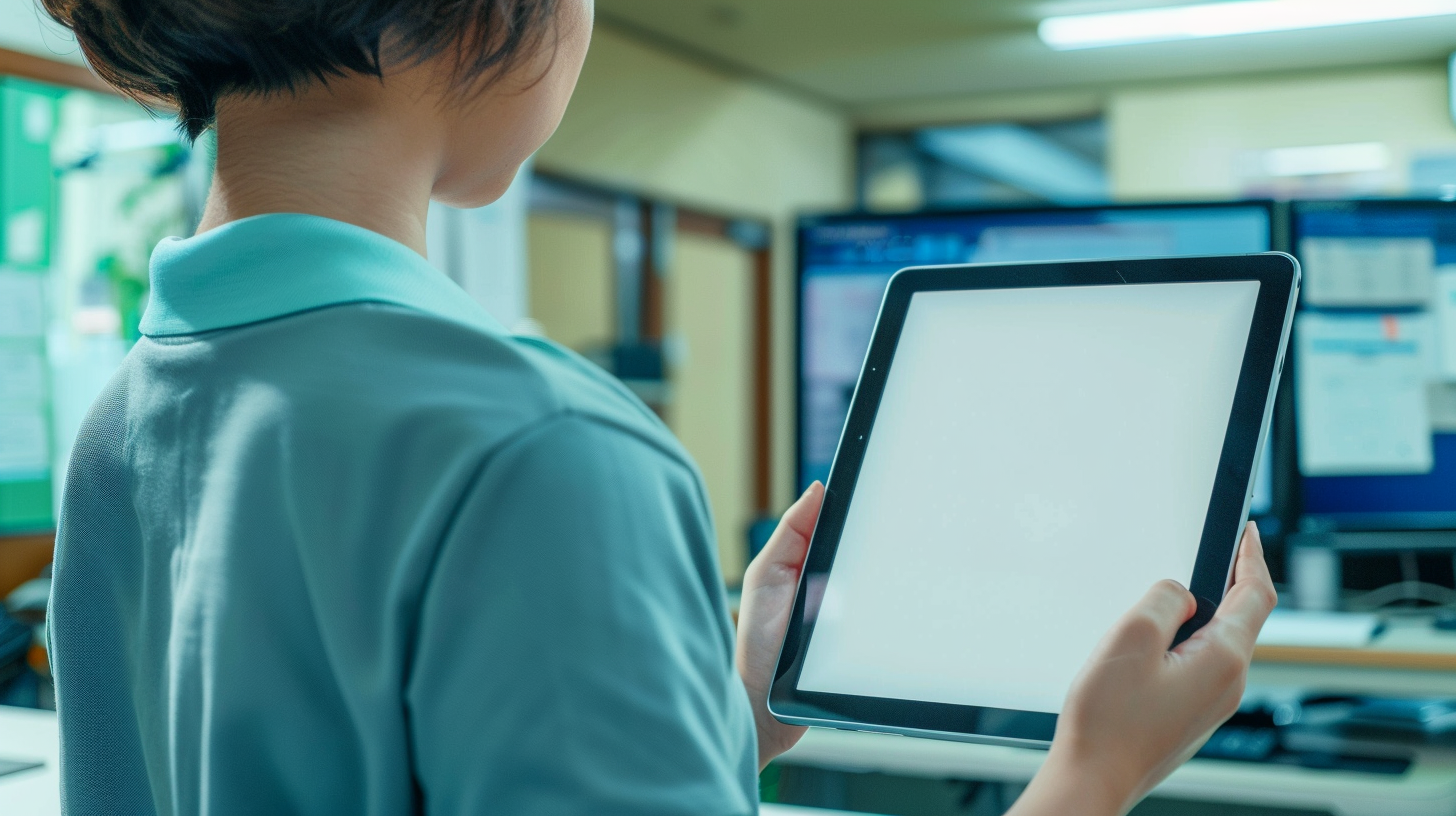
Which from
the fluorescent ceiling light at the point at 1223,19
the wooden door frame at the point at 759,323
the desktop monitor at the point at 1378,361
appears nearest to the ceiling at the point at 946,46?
the fluorescent ceiling light at the point at 1223,19

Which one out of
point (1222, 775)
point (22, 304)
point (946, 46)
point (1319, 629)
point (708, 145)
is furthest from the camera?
point (708, 145)

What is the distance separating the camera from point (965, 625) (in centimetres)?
58

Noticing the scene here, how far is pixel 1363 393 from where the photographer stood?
1.57m

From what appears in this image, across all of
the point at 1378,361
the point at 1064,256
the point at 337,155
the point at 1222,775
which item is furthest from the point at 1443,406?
the point at 337,155

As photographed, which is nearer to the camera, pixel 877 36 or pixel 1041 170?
pixel 877 36

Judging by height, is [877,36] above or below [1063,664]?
above

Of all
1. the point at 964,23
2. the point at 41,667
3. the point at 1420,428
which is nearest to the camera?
the point at 41,667

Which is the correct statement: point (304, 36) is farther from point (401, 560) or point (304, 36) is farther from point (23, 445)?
point (23, 445)

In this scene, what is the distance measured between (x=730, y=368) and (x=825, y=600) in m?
5.22

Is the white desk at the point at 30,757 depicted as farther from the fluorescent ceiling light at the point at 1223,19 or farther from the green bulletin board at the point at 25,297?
the fluorescent ceiling light at the point at 1223,19

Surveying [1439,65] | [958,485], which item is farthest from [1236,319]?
[1439,65]

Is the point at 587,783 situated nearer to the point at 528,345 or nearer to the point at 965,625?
the point at 528,345

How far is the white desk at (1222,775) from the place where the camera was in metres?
1.13

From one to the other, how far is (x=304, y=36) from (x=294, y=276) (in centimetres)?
8
